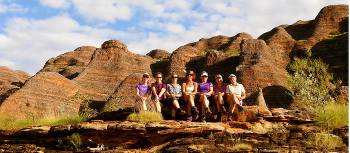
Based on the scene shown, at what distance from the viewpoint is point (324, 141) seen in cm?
1489

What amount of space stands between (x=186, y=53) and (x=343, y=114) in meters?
41.7

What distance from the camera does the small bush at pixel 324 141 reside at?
583 inches

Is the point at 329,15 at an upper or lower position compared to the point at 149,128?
upper

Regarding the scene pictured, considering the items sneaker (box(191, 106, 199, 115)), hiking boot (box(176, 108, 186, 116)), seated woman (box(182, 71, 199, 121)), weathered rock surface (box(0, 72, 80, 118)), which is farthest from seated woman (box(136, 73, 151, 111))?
weathered rock surface (box(0, 72, 80, 118))

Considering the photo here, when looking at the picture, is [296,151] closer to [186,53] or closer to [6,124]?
[6,124]

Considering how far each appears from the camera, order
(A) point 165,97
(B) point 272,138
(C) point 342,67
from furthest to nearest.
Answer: (C) point 342,67, (A) point 165,97, (B) point 272,138

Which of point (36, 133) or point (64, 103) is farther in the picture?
point (64, 103)

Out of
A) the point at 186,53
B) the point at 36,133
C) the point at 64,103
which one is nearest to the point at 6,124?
the point at 36,133

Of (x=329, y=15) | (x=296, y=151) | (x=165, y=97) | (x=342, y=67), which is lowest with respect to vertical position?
(x=296, y=151)

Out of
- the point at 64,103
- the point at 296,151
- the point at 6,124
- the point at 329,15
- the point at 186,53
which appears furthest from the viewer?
the point at 329,15

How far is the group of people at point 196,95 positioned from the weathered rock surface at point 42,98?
2040 cm

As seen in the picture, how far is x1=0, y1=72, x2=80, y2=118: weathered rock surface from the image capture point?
39.2 m

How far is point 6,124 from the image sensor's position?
71.1 ft

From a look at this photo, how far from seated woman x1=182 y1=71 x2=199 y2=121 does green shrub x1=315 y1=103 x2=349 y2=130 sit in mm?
3509
